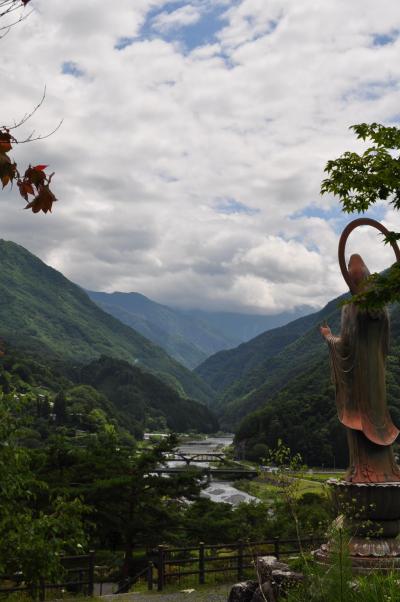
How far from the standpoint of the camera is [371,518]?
37.6 feet

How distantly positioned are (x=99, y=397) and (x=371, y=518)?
400 ft

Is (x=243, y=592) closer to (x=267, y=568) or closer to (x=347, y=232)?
(x=267, y=568)

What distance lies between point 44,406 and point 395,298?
104m

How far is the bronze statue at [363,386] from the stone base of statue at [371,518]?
46 centimetres

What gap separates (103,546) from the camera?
19406 millimetres

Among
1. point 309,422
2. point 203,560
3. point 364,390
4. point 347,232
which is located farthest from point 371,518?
point 309,422

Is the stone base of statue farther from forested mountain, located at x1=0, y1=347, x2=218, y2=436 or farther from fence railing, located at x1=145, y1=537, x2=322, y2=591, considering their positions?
forested mountain, located at x1=0, y1=347, x2=218, y2=436

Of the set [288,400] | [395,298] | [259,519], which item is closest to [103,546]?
[259,519]

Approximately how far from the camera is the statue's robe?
40.8ft

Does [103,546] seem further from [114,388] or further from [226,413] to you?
[226,413]

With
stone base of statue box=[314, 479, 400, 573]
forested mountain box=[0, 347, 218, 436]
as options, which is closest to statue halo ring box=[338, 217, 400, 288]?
stone base of statue box=[314, 479, 400, 573]

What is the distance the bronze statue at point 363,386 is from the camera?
1242 cm

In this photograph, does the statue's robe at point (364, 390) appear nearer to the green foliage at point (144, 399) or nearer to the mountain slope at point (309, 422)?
the mountain slope at point (309, 422)

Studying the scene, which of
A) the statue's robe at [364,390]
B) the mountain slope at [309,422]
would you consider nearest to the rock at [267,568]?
the statue's robe at [364,390]
